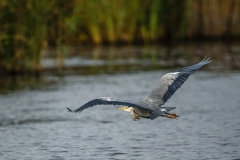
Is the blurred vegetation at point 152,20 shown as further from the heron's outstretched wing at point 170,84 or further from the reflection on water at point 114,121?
the heron's outstretched wing at point 170,84

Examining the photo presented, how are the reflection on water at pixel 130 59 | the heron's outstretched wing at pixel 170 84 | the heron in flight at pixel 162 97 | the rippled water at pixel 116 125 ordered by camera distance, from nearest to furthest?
the heron in flight at pixel 162 97
the heron's outstretched wing at pixel 170 84
the rippled water at pixel 116 125
the reflection on water at pixel 130 59

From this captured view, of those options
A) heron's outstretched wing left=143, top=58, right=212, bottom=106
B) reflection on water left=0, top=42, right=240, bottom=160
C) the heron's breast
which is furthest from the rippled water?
heron's outstretched wing left=143, top=58, right=212, bottom=106

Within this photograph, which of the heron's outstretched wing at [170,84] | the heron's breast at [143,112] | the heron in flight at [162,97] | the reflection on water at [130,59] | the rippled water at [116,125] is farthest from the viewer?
the reflection on water at [130,59]

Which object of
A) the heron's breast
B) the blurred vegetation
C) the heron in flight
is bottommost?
the heron's breast

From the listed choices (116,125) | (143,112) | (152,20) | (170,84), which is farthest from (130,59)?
(143,112)

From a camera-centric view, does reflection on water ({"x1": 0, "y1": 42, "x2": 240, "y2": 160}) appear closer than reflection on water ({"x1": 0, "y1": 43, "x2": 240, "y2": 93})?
Yes

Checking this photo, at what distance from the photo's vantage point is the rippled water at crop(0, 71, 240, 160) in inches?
291

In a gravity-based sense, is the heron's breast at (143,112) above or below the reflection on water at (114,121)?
above

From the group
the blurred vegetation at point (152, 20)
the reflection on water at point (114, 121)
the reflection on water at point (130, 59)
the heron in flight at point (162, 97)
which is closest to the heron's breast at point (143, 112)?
the heron in flight at point (162, 97)

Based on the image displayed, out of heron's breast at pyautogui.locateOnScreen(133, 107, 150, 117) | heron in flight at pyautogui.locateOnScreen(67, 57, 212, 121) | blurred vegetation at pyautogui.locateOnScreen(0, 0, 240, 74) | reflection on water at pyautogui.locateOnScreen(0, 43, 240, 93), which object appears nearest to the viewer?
heron in flight at pyautogui.locateOnScreen(67, 57, 212, 121)

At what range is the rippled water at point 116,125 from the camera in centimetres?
738

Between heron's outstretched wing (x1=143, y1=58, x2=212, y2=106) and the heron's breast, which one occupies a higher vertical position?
heron's outstretched wing (x1=143, y1=58, x2=212, y2=106)

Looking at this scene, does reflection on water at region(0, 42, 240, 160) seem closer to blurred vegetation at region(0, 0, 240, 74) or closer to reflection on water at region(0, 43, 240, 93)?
reflection on water at region(0, 43, 240, 93)

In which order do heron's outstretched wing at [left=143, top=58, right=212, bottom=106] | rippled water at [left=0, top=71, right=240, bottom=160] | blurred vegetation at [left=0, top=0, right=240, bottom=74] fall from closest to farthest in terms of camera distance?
1. heron's outstretched wing at [left=143, top=58, right=212, bottom=106]
2. rippled water at [left=0, top=71, right=240, bottom=160]
3. blurred vegetation at [left=0, top=0, right=240, bottom=74]
